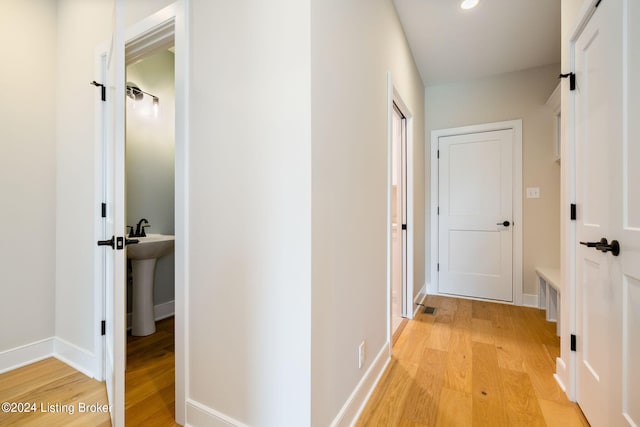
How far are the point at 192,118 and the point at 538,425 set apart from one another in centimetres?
230

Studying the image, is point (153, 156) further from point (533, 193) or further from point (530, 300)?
point (530, 300)

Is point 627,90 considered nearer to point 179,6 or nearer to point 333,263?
point 333,263

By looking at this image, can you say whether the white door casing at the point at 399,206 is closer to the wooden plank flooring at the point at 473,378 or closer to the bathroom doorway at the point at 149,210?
the wooden plank flooring at the point at 473,378

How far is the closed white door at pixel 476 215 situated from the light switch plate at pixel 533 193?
6.7 inches

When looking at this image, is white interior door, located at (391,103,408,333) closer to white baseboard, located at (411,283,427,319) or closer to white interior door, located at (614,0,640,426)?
white baseboard, located at (411,283,427,319)

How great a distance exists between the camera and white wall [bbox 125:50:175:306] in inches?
102

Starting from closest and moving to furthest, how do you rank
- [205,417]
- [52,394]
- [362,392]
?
1. [205,417]
2. [362,392]
3. [52,394]

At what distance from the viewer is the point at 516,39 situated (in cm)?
260

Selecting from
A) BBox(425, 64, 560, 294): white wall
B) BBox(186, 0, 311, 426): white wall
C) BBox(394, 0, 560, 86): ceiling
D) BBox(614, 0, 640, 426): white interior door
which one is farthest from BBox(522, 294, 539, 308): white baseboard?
BBox(186, 0, 311, 426): white wall

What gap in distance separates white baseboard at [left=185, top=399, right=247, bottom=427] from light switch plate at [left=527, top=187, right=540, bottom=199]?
3506 millimetres

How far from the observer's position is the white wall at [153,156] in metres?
2.60

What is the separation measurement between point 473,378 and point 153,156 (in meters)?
3.28

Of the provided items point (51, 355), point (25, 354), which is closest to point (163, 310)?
point (51, 355)

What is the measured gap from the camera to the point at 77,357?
1931 millimetres
